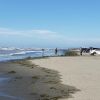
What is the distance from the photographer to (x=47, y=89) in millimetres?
17844

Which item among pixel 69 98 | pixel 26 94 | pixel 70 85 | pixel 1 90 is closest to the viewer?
pixel 69 98

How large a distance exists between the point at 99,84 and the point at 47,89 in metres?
3.33

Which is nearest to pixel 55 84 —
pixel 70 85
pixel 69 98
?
pixel 70 85

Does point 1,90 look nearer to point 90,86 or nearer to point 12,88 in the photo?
point 12,88

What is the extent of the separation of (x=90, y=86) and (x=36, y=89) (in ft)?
10.0

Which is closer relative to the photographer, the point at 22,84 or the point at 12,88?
the point at 12,88

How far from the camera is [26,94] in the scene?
52.9 feet

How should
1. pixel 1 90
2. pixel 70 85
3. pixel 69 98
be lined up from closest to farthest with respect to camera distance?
1. pixel 69 98
2. pixel 1 90
3. pixel 70 85

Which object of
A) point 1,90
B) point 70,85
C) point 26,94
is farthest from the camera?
point 70,85

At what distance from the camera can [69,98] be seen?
14.9 m

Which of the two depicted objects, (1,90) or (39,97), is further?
(1,90)

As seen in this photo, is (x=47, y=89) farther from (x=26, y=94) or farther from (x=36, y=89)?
(x=26, y=94)

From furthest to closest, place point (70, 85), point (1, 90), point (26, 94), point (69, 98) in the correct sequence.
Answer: point (70, 85)
point (1, 90)
point (26, 94)
point (69, 98)

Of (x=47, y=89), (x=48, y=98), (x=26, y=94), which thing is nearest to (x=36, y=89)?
(x=47, y=89)
